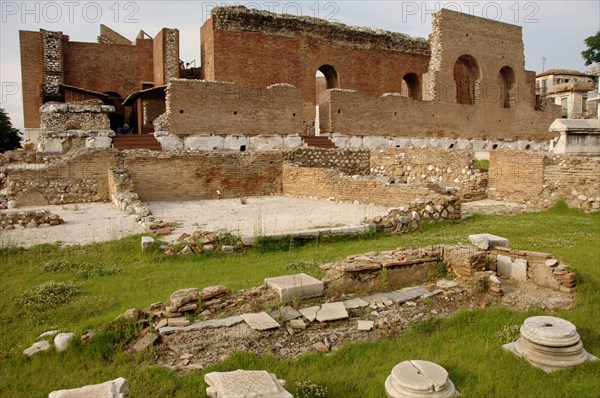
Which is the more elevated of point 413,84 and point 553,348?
point 413,84

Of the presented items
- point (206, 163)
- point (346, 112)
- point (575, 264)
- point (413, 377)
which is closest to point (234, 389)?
point (413, 377)

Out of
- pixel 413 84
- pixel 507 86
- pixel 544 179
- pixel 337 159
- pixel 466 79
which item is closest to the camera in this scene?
pixel 544 179

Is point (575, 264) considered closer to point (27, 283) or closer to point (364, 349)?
point (364, 349)

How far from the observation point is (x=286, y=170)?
15492 millimetres

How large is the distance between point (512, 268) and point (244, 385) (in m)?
4.07

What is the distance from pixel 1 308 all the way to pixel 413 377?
13.6 ft

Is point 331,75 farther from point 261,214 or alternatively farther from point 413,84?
point 261,214

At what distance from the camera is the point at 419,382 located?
3.20 metres

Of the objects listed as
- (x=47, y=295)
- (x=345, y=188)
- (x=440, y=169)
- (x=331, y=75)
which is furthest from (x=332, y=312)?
(x=331, y=75)

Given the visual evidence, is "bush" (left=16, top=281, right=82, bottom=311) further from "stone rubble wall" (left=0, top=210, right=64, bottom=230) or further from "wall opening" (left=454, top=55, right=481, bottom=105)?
"wall opening" (left=454, top=55, right=481, bottom=105)

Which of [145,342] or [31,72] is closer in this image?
[145,342]

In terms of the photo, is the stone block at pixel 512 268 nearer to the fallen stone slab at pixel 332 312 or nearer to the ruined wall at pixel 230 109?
the fallen stone slab at pixel 332 312

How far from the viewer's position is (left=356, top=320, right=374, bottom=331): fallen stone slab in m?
4.33

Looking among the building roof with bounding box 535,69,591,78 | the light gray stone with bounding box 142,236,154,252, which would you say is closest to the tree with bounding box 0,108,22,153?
the light gray stone with bounding box 142,236,154,252
